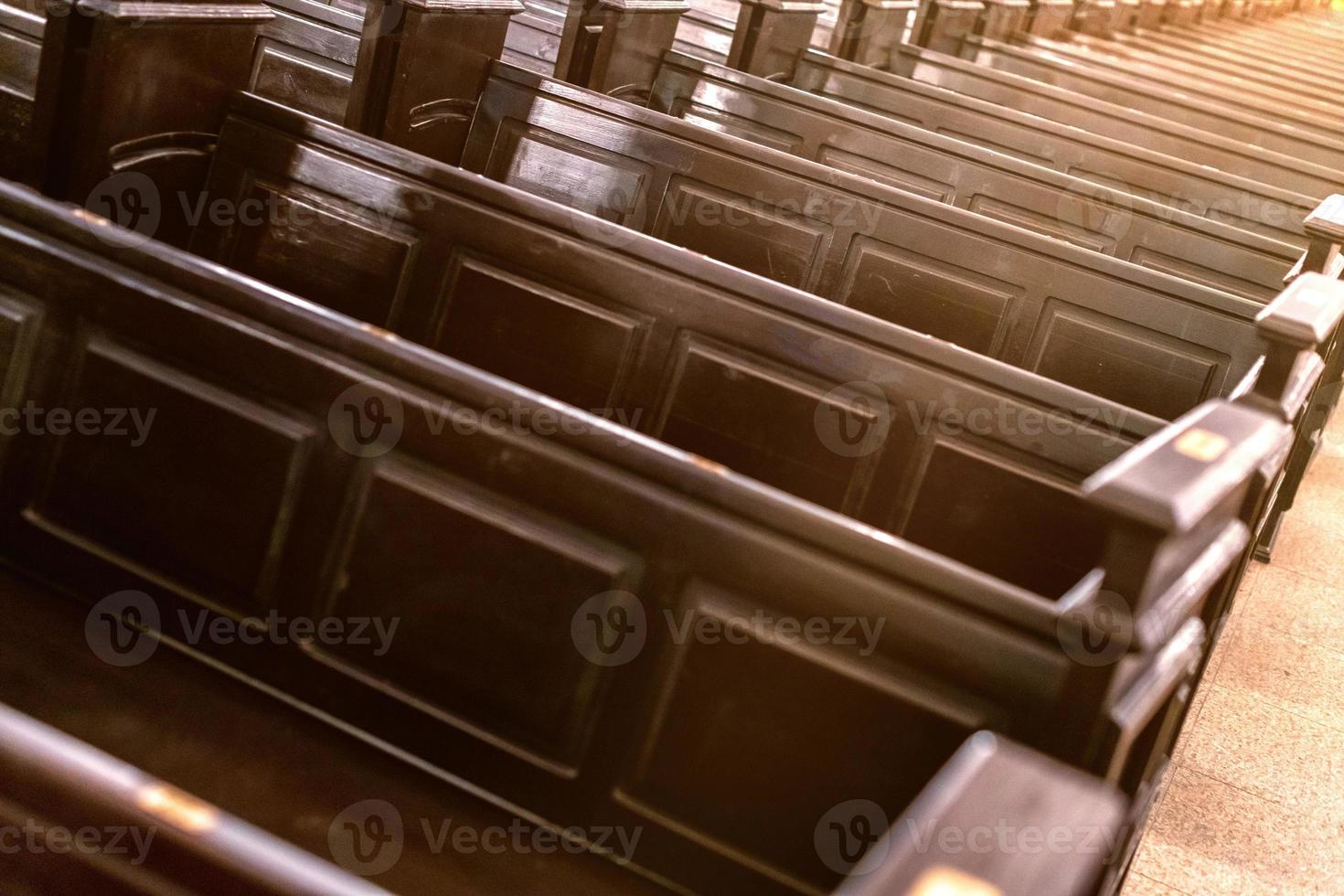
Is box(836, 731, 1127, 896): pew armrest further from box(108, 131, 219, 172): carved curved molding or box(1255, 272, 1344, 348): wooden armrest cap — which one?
box(108, 131, 219, 172): carved curved molding

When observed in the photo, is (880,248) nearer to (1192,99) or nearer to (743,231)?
(743,231)

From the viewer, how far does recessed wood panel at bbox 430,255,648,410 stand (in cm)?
264

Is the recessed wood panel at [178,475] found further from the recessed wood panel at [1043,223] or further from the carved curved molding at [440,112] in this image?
the recessed wood panel at [1043,223]

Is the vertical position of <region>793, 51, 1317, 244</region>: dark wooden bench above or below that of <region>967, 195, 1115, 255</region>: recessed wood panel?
above

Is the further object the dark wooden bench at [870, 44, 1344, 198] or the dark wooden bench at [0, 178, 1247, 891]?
A: the dark wooden bench at [870, 44, 1344, 198]

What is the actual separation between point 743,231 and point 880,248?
381 mm

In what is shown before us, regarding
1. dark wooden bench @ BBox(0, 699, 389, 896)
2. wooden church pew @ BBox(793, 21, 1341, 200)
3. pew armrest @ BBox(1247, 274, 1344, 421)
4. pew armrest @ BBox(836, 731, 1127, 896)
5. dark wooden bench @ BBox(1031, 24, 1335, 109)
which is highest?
dark wooden bench @ BBox(1031, 24, 1335, 109)

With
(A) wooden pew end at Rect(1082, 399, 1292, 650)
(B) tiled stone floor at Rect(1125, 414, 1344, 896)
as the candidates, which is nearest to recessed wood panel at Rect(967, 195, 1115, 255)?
(B) tiled stone floor at Rect(1125, 414, 1344, 896)

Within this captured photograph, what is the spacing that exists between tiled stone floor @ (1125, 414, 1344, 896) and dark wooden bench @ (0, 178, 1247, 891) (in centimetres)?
98

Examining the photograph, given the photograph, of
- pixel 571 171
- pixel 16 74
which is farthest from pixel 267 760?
pixel 571 171

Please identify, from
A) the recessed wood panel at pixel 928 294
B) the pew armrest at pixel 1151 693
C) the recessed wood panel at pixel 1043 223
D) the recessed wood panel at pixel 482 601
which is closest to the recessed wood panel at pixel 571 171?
the recessed wood panel at pixel 928 294

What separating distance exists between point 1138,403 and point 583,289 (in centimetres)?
148

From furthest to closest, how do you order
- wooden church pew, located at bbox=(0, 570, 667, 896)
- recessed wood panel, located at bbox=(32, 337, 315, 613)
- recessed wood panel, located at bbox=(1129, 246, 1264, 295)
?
1. recessed wood panel, located at bbox=(1129, 246, 1264, 295)
2. recessed wood panel, located at bbox=(32, 337, 315, 613)
3. wooden church pew, located at bbox=(0, 570, 667, 896)

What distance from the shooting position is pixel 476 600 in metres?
1.74
